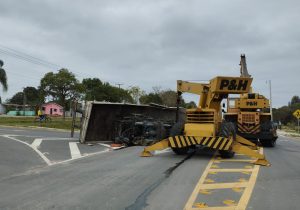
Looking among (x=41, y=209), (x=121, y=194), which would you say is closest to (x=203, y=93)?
(x=121, y=194)

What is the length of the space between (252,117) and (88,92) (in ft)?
225

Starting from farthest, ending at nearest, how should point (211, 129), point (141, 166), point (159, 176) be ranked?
point (211, 129), point (141, 166), point (159, 176)

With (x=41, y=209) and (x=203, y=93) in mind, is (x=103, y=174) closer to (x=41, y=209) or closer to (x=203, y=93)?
Answer: (x=41, y=209)

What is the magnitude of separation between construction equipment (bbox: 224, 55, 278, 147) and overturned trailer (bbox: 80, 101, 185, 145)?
3950 mm

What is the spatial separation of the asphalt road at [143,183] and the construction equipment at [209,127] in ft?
1.57

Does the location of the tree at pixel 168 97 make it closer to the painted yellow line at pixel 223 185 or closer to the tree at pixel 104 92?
the tree at pixel 104 92

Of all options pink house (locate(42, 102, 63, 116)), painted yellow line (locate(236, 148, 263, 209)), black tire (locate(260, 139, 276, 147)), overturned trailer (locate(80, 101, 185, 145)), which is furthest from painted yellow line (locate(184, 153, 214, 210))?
pink house (locate(42, 102, 63, 116))

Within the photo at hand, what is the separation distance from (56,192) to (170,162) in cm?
544

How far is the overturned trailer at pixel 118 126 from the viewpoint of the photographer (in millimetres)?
19906

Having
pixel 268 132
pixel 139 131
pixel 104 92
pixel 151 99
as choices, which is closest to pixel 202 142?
pixel 139 131

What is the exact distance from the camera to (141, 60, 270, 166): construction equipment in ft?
46.0

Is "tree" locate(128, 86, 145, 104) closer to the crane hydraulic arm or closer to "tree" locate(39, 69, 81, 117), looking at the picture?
"tree" locate(39, 69, 81, 117)

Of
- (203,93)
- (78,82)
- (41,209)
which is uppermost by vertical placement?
(78,82)

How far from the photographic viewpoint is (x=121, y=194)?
26.3 feet
